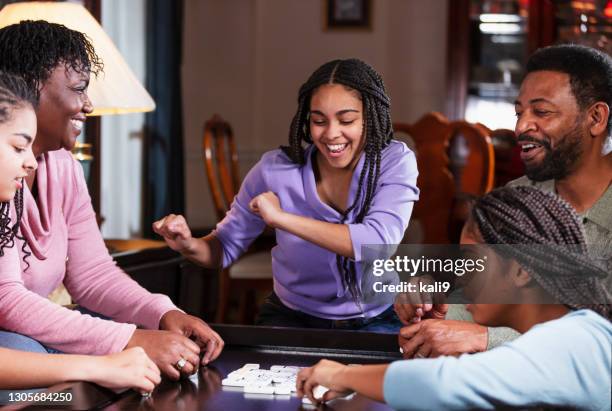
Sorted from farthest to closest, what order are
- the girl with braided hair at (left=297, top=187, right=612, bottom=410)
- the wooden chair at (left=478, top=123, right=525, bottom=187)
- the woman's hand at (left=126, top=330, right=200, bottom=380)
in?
the wooden chair at (left=478, top=123, right=525, bottom=187)
the woman's hand at (left=126, top=330, right=200, bottom=380)
the girl with braided hair at (left=297, top=187, right=612, bottom=410)

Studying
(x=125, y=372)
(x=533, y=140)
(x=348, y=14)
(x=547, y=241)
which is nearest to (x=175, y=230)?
(x=125, y=372)

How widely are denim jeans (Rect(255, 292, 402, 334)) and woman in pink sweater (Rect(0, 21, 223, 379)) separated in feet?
1.39

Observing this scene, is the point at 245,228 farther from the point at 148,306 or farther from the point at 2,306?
the point at 2,306

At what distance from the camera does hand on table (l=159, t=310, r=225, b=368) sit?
6.62 ft

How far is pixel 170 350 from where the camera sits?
1904mm

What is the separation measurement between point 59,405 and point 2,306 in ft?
1.34

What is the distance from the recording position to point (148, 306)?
2232 mm

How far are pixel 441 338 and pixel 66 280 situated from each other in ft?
2.96

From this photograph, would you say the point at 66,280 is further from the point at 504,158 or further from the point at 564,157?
the point at 504,158

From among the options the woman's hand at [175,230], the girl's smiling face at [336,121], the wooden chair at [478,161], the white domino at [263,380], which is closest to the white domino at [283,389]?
the white domino at [263,380]

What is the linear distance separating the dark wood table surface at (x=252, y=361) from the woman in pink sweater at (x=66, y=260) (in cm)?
7

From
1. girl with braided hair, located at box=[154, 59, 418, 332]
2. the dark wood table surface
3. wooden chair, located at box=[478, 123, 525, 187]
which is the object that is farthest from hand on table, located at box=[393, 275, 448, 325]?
wooden chair, located at box=[478, 123, 525, 187]

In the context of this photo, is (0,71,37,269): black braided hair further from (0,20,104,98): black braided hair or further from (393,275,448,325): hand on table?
(393,275,448,325): hand on table

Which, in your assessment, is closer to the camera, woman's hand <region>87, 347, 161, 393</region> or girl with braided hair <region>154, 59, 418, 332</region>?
woman's hand <region>87, 347, 161, 393</region>
